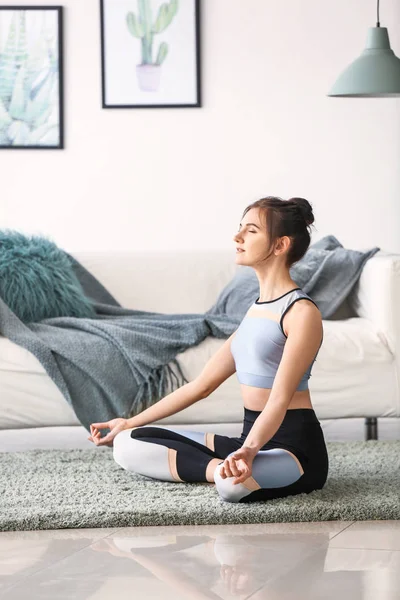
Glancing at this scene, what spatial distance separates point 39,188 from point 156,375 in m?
1.94

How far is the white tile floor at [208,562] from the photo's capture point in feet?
5.21

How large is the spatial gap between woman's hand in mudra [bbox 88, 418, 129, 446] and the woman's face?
20.7 inches

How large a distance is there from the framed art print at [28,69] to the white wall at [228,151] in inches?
2.6

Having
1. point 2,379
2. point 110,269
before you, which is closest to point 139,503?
point 2,379

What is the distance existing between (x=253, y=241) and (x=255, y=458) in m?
0.50

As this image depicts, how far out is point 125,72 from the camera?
467cm

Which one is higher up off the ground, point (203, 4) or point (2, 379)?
point (203, 4)

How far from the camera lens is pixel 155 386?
3057 mm

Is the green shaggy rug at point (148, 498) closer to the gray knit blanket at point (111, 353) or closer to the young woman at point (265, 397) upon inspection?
the young woman at point (265, 397)

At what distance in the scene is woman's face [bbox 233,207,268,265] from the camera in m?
2.29

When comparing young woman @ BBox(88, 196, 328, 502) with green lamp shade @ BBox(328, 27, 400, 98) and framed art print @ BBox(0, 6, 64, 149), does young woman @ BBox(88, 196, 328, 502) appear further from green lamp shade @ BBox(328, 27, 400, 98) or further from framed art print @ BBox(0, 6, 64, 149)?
framed art print @ BBox(0, 6, 64, 149)

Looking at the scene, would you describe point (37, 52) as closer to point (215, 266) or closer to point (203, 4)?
point (203, 4)

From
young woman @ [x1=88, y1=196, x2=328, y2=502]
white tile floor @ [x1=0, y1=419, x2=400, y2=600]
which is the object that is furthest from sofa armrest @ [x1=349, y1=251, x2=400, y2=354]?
white tile floor @ [x1=0, y1=419, x2=400, y2=600]

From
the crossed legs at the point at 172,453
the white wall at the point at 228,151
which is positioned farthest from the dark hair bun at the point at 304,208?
the white wall at the point at 228,151
